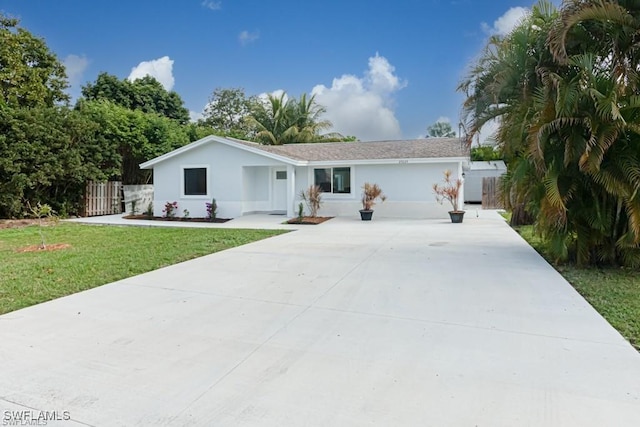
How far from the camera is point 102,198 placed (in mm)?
19703

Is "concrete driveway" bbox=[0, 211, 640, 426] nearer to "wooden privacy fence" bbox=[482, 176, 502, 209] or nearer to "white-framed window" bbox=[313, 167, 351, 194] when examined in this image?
"white-framed window" bbox=[313, 167, 351, 194]

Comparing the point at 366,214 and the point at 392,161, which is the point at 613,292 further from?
the point at 392,161

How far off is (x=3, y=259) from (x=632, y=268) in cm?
1211

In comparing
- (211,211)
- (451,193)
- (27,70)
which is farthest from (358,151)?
(27,70)

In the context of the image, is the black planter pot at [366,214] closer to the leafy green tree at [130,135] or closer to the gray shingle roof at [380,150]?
the gray shingle roof at [380,150]

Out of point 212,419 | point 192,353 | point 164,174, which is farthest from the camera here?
point 164,174

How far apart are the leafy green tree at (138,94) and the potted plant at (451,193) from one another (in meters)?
22.0

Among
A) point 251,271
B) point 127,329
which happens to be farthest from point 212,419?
point 251,271

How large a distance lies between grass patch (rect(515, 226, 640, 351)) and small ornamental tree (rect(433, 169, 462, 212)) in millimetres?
7189

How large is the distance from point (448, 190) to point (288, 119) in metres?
20.5

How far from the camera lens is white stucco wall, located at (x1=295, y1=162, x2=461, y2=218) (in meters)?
16.6

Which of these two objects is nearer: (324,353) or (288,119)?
(324,353)

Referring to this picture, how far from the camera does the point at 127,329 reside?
4258 mm

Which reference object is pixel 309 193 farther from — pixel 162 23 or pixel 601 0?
pixel 601 0
